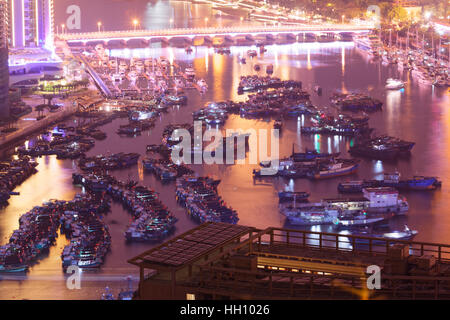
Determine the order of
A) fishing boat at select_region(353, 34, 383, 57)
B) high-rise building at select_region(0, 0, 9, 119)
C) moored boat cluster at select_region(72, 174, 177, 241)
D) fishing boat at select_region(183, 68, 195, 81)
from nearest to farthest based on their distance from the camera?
moored boat cluster at select_region(72, 174, 177, 241) < high-rise building at select_region(0, 0, 9, 119) < fishing boat at select_region(183, 68, 195, 81) < fishing boat at select_region(353, 34, 383, 57)

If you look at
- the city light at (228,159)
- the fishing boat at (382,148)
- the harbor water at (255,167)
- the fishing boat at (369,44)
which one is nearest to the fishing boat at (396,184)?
the city light at (228,159)

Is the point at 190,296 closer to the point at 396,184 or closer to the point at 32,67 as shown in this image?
the point at 396,184

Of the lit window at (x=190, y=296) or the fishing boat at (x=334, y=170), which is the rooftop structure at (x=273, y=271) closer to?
the lit window at (x=190, y=296)

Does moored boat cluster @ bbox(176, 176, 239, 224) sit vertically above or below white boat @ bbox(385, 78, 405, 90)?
below

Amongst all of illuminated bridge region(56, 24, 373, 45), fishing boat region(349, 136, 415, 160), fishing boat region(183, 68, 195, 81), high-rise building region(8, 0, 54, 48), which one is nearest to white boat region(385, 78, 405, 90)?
fishing boat region(183, 68, 195, 81)

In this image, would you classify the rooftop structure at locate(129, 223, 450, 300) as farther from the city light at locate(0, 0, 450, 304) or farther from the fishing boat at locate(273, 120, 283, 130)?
the fishing boat at locate(273, 120, 283, 130)

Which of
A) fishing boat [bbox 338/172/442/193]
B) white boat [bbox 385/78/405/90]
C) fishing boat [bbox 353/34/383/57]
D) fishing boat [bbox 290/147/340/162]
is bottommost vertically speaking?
fishing boat [bbox 338/172/442/193]
